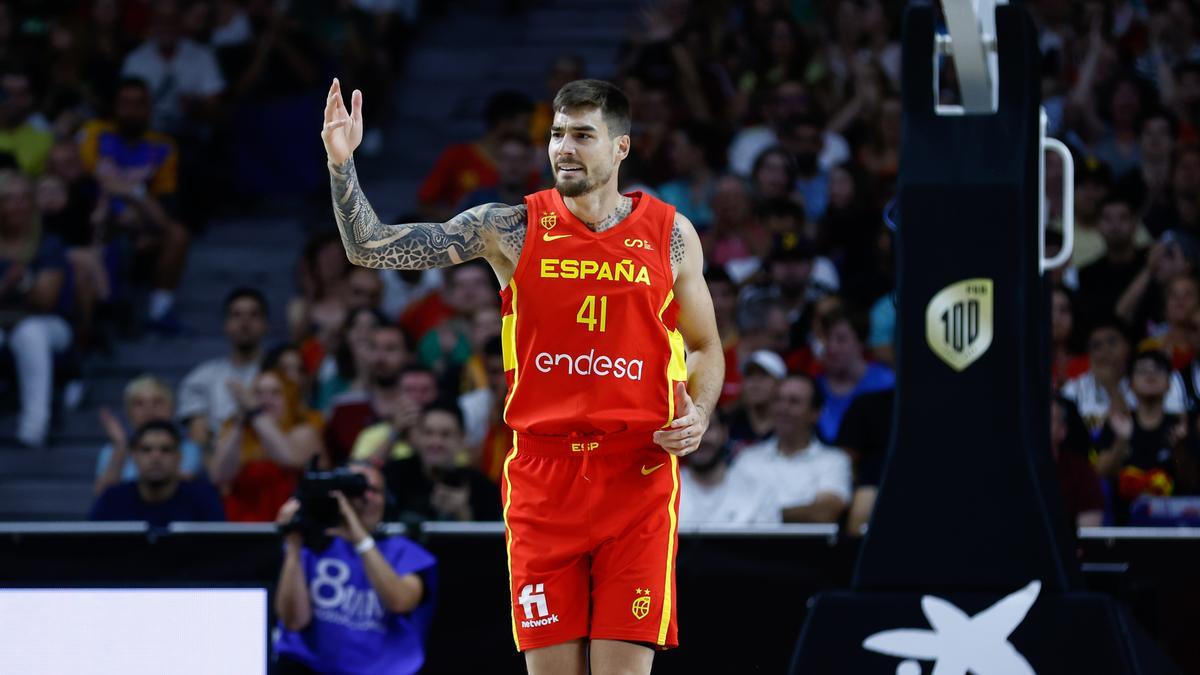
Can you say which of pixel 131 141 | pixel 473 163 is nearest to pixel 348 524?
pixel 473 163

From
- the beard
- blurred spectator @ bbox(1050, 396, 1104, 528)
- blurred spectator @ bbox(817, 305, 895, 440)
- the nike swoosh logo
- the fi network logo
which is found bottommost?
the fi network logo

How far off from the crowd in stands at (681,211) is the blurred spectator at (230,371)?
0.8 inches

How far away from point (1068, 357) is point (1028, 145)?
3916 millimetres

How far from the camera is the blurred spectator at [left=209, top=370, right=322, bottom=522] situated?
10.2m

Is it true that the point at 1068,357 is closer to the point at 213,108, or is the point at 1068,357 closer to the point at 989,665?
the point at 989,665

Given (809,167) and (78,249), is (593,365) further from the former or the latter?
(78,249)

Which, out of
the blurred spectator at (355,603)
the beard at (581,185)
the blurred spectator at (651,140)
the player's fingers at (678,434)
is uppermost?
the blurred spectator at (651,140)

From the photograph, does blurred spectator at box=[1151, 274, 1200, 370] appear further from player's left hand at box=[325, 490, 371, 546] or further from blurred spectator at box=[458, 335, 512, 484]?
player's left hand at box=[325, 490, 371, 546]

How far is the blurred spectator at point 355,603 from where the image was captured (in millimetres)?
8117

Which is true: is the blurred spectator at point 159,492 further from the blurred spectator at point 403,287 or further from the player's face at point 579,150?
the player's face at point 579,150

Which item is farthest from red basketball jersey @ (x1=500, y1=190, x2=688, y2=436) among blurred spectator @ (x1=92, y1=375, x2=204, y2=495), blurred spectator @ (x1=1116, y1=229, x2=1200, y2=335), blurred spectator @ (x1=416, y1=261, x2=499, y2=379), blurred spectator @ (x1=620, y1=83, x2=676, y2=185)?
blurred spectator @ (x1=620, y1=83, x2=676, y2=185)

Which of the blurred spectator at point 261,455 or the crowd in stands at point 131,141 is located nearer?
the blurred spectator at point 261,455

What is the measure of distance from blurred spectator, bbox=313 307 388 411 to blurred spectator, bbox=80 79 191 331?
249cm

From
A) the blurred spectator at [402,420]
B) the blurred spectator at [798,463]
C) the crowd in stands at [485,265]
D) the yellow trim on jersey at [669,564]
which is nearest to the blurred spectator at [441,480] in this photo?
the crowd in stands at [485,265]
